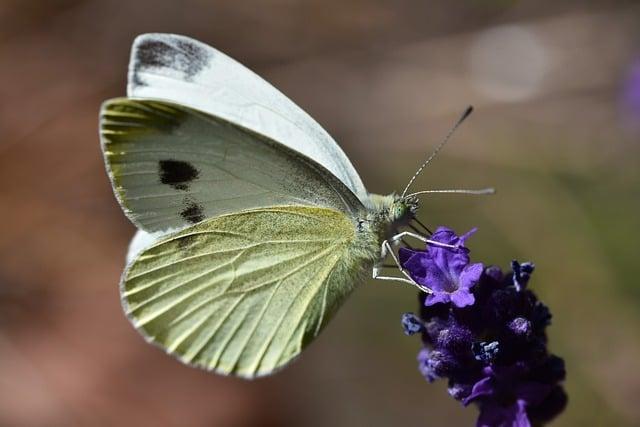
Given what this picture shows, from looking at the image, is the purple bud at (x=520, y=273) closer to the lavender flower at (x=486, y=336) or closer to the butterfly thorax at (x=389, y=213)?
the lavender flower at (x=486, y=336)

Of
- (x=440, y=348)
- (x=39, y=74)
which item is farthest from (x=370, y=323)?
(x=39, y=74)

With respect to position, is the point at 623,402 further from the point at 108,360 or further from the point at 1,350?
the point at 1,350

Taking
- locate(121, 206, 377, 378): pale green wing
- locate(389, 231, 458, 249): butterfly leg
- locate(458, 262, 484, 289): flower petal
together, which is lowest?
locate(121, 206, 377, 378): pale green wing

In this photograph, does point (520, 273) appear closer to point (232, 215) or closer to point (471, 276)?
point (471, 276)

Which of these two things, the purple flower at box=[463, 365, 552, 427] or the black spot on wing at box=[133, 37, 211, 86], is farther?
the black spot on wing at box=[133, 37, 211, 86]

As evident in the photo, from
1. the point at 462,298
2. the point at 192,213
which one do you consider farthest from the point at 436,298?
the point at 192,213

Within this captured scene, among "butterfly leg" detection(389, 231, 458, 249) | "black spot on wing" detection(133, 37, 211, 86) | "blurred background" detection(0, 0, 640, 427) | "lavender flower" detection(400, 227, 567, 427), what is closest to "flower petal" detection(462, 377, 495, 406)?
"lavender flower" detection(400, 227, 567, 427)

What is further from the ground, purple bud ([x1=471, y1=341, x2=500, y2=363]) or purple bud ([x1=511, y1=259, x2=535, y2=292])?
purple bud ([x1=511, y1=259, x2=535, y2=292])

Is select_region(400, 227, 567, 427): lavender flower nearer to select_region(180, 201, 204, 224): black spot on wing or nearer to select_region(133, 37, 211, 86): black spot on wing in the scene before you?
select_region(180, 201, 204, 224): black spot on wing
